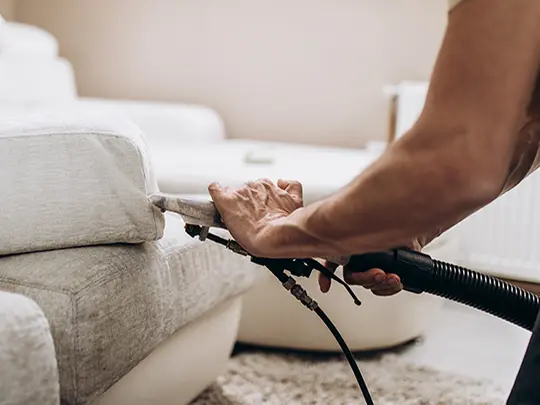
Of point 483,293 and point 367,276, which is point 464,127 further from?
point 483,293

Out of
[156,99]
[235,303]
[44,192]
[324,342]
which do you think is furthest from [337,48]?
[44,192]

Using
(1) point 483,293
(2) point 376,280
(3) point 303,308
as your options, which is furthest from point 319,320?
(2) point 376,280

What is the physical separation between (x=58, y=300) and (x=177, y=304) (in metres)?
0.29

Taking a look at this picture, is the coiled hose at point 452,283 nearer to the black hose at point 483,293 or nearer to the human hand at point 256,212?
the black hose at point 483,293

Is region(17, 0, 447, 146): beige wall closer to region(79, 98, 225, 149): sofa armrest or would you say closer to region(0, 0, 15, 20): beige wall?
region(0, 0, 15, 20): beige wall

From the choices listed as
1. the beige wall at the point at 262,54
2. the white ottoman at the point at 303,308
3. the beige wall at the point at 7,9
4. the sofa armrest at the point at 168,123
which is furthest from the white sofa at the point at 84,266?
the beige wall at the point at 7,9

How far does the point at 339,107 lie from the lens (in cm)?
283

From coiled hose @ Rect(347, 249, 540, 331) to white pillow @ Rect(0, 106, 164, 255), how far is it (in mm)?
290

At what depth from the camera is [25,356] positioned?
735 mm

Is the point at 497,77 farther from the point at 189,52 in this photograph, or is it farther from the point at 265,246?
the point at 189,52

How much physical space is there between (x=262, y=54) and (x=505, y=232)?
3.72 ft

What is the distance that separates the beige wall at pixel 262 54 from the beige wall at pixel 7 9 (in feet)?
0.26

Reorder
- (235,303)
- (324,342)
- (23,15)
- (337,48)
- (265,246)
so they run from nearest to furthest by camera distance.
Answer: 1. (265,246)
2. (235,303)
3. (324,342)
4. (337,48)
5. (23,15)

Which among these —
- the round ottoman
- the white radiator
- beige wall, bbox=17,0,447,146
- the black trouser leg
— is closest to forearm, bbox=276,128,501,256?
the black trouser leg
